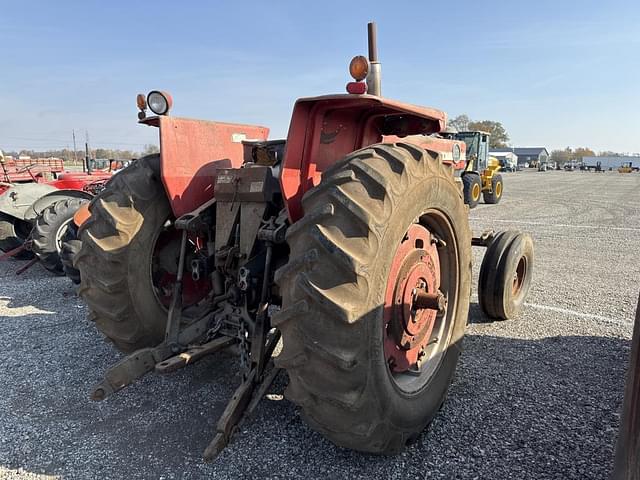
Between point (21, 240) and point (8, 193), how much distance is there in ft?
2.67

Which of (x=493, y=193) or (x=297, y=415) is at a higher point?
(x=493, y=193)

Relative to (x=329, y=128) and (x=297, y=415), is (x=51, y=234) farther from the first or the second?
(x=329, y=128)

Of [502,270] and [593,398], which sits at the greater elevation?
[502,270]

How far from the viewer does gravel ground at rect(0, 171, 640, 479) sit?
2.37 meters

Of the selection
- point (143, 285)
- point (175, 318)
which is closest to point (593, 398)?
point (175, 318)

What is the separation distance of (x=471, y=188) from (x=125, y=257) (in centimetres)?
1405

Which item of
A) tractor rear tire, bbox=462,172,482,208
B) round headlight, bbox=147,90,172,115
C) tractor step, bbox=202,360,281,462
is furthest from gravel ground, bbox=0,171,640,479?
tractor rear tire, bbox=462,172,482,208

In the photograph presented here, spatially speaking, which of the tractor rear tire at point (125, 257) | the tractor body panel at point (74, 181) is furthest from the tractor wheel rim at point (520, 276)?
the tractor body panel at point (74, 181)

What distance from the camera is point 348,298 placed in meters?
1.93

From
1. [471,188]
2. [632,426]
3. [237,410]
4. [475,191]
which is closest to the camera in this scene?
[632,426]

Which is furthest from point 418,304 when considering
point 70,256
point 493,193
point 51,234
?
point 493,193

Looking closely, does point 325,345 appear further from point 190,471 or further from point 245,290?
point 190,471

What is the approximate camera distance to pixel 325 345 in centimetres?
192

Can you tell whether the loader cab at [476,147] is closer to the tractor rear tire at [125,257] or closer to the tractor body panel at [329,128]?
the tractor body panel at [329,128]
